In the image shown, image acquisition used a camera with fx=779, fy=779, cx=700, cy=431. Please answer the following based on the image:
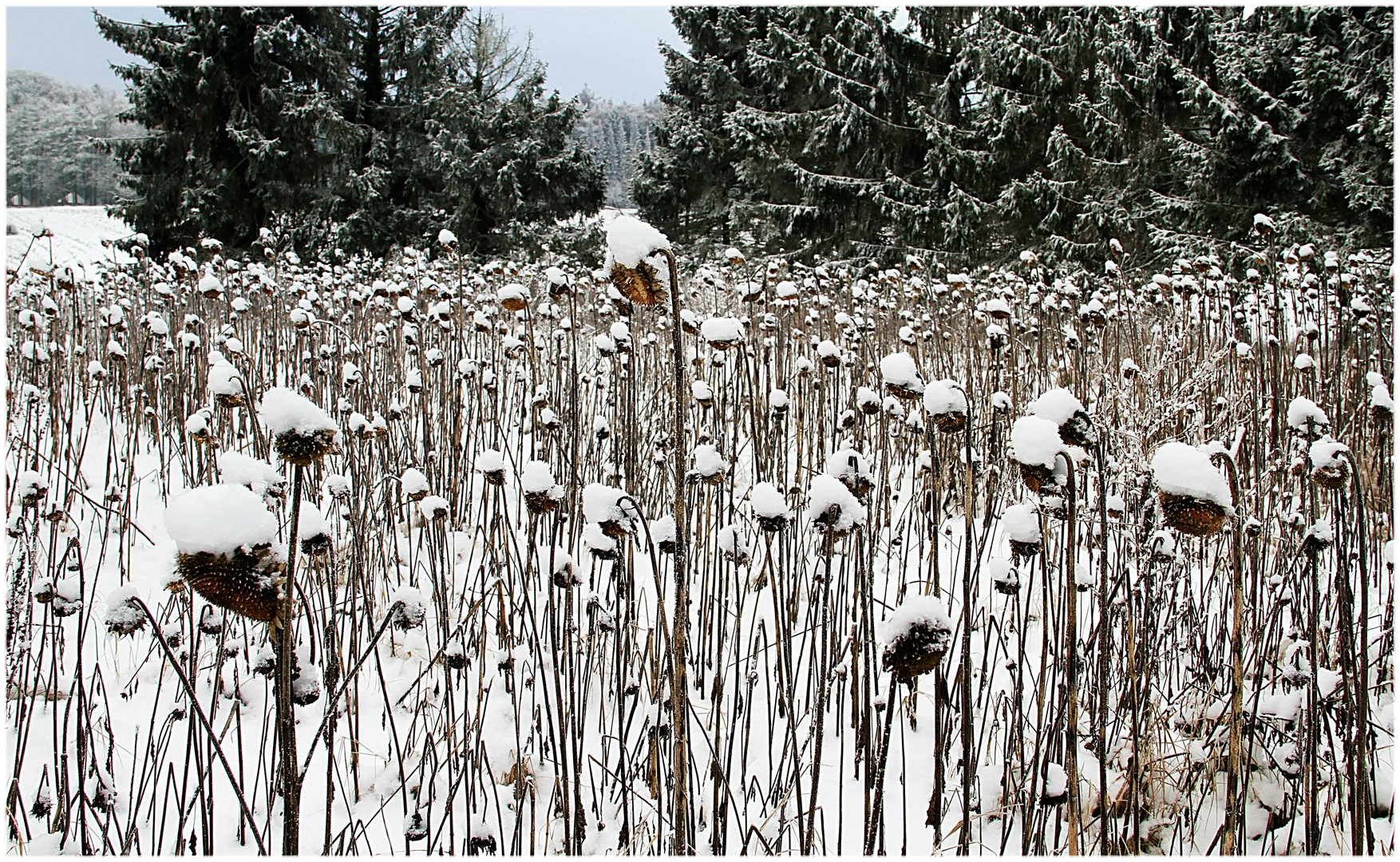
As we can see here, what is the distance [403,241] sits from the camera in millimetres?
15266

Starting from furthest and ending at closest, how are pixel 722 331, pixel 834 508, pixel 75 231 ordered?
pixel 75 231 < pixel 722 331 < pixel 834 508

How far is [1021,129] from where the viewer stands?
13258 mm

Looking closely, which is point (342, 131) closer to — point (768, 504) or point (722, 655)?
point (722, 655)

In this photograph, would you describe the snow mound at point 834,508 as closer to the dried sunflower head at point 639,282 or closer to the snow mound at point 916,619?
the snow mound at point 916,619

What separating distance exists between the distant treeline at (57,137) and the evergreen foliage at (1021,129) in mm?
10663

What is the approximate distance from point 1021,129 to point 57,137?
33.2 metres

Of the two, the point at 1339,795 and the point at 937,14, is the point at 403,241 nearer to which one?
the point at 937,14

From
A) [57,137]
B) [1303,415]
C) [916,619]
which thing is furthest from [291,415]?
[57,137]

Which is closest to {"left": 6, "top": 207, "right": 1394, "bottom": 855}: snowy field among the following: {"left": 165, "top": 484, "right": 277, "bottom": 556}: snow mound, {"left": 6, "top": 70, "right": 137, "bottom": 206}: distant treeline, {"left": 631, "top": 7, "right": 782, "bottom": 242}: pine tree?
{"left": 165, "top": 484, "right": 277, "bottom": 556}: snow mound

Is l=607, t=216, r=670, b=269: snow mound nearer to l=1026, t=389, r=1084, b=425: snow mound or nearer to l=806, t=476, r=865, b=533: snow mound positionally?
l=806, t=476, r=865, b=533: snow mound

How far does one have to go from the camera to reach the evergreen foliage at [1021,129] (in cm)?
1008

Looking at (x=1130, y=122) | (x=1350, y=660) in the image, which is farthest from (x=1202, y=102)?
(x=1350, y=660)

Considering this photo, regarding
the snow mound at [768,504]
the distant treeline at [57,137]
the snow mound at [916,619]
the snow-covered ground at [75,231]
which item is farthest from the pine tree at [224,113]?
the snow mound at [916,619]

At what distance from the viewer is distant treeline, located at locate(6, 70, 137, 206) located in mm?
14242
